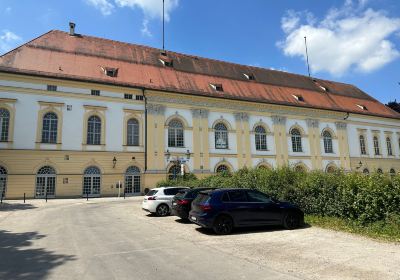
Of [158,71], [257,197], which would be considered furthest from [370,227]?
[158,71]

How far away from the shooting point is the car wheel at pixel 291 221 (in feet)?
36.1

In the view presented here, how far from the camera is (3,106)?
89.5 feet

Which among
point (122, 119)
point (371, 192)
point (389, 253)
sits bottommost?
point (389, 253)

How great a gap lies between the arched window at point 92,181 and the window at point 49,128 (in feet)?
13.7

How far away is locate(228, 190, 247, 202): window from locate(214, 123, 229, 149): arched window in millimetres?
24223

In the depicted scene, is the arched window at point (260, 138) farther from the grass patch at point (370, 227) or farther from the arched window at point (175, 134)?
the grass patch at point (370, 227)

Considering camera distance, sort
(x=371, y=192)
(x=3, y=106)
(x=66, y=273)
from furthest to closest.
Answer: (x=3, y=106) < (x=371, y=192) < (x=66, y=273)

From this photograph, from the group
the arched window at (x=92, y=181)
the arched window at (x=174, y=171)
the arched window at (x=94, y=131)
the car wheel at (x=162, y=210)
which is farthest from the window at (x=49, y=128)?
the car wheel at (x=162, y=210)

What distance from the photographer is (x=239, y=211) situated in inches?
418

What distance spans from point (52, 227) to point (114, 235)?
3.41m

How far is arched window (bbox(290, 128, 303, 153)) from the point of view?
40.1m

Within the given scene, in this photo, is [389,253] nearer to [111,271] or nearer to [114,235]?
[111,271]

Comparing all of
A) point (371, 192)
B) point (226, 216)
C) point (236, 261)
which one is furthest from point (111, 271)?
point (371, 192)

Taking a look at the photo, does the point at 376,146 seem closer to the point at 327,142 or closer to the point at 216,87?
the point at 327,142
